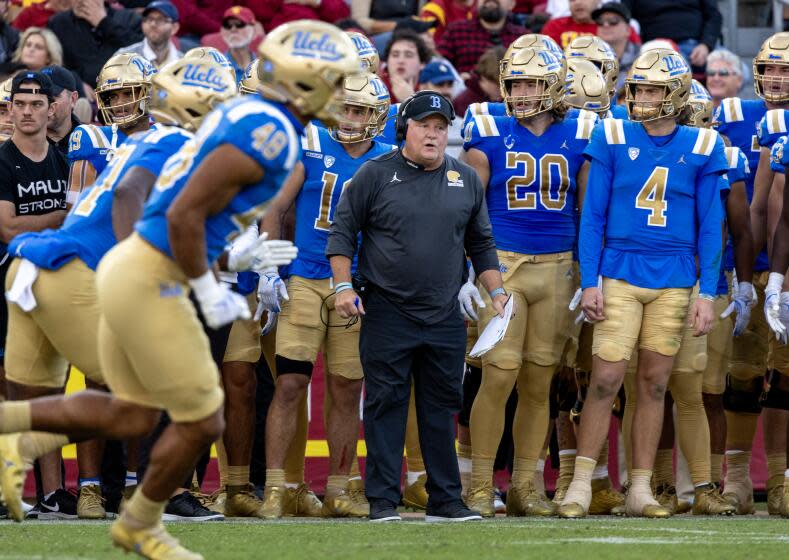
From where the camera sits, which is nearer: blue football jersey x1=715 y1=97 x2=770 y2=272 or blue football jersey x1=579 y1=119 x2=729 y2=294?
blue football jersey x1=579 y1=119 x2=729 y2=294

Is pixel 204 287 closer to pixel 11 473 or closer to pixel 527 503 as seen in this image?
pixel 11 473

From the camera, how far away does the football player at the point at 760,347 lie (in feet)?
27.6

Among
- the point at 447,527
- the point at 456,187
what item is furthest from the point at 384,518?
the point at 456,187

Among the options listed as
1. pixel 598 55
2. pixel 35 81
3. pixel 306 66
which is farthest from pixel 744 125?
pixel 306 66

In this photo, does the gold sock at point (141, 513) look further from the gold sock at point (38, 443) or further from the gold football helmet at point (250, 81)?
the gold football helmet at point (250, 81)

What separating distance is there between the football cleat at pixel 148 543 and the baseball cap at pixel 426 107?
2.75 meters

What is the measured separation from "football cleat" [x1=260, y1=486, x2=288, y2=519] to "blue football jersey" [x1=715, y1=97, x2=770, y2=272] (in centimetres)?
321

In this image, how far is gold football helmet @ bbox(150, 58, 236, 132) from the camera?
636 centimetres

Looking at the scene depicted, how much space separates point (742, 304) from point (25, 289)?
3.91 metres

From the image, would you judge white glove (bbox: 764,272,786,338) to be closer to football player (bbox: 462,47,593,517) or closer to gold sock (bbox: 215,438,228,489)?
football player (bbox: 462,47,593,517)

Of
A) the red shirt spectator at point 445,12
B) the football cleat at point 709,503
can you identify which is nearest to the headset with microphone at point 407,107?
the football cleat at point 709,503

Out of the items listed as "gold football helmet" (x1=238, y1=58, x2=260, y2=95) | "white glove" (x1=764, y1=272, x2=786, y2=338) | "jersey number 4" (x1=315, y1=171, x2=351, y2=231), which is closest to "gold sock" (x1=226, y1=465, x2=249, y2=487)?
"jersey number 4" (x1=315, y1=171, x2=351, y2=231)

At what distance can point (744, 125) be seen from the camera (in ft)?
29.4

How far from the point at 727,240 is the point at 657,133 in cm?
107
